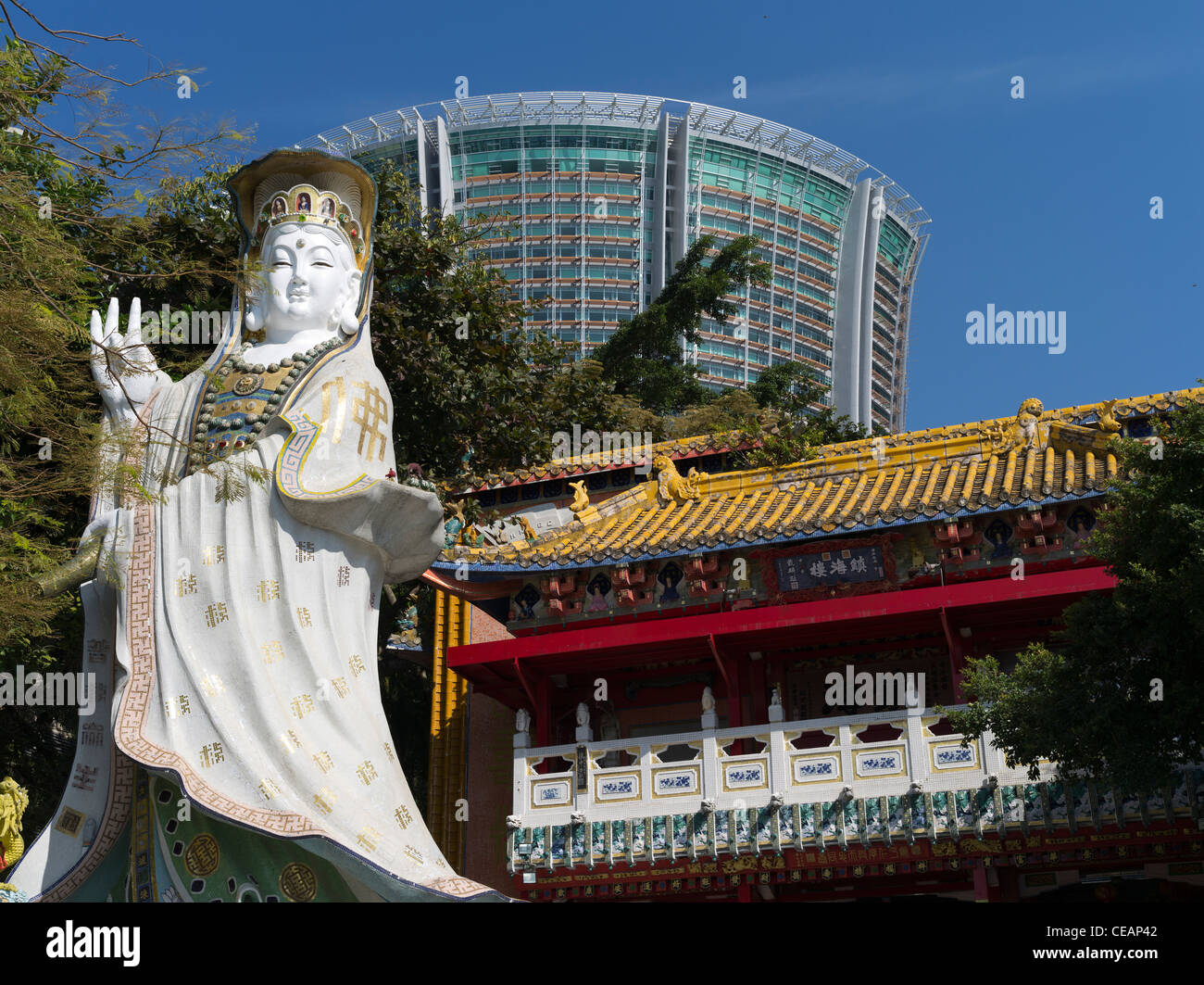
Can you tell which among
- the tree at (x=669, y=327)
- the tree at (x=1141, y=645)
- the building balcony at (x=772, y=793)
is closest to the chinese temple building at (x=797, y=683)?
the building balcony at (x=772, y=793)

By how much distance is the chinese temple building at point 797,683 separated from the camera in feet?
38.9

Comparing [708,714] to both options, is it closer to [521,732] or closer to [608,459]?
[521,732]

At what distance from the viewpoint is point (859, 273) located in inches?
2864

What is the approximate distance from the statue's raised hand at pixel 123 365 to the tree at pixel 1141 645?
608 cm

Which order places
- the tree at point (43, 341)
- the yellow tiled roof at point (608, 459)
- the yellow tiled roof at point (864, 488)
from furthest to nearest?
the yellow tiled roof at point (608, 459) → the yellow tiled roof at point (864, 488) → the tree at point (43, 341)

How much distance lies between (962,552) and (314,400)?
652 cm

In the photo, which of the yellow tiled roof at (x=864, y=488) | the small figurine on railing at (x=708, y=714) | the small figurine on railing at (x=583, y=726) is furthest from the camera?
the yellow tiled roof at (x=864, y=488)

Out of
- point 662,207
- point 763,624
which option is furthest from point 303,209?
point 662,207

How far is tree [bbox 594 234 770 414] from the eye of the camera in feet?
86.4

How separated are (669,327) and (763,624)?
45.8 feet

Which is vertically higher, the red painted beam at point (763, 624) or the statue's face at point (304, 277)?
the statue's face at point (304, 277)

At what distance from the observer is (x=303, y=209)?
10234 mm

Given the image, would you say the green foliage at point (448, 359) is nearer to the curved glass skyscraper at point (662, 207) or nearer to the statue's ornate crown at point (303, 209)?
the statue's ornate crown at point (303, 209)
